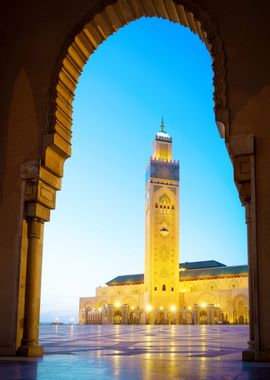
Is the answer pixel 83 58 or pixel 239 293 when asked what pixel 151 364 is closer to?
pixel 83 58

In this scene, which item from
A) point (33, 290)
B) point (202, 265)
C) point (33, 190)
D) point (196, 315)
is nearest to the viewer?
point (33, 290)

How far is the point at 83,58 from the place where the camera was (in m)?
5.14

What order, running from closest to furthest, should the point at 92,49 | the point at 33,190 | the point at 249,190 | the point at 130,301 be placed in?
the point at 249,190, the point at 33,190, the point at 92,49, the point at 130,301

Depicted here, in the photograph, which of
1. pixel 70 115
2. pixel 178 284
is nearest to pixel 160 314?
pixel 178 284

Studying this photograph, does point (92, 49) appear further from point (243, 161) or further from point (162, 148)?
point (162, 148)

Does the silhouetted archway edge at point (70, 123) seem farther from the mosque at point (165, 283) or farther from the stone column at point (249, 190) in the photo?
the mosque at point (165, 283)

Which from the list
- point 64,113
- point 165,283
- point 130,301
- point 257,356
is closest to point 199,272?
point 165,283

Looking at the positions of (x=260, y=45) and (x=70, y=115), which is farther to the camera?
(x=70, y=115)

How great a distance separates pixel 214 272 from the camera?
1757 inches

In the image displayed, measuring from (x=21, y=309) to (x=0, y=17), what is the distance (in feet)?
10.1

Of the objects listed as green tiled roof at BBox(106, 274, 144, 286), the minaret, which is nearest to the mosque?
the minaret

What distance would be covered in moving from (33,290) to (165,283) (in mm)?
37047

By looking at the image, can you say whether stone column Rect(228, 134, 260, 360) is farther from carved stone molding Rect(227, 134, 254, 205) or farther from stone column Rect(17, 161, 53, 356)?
stone column Rect(17, 161, 53, 356)

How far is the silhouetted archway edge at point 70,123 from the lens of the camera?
13.3ft
